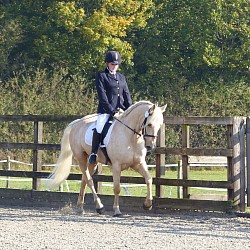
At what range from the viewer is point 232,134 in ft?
41.0

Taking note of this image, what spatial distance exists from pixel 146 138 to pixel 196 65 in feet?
80.7

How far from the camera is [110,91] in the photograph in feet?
42.8

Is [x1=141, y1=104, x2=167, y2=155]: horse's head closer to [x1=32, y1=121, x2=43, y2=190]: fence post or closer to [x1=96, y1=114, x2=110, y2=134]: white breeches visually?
[x1=96, y1=114, x2=110, y2=134]: white breeches

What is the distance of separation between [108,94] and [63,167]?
1.60m

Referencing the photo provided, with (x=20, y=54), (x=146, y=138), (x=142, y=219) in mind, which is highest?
(x=20, y=54)

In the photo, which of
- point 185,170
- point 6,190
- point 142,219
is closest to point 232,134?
point 185,170

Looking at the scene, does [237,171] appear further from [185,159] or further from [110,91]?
[110,91]

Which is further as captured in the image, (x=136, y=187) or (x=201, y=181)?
(x=136, y=187)

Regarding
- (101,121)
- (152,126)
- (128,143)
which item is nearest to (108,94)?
(101,121)

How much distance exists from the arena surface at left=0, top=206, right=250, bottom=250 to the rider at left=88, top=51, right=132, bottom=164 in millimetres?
1276

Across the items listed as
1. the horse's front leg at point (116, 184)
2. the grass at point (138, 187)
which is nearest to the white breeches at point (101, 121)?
the horse's front leg at point (116, 184)

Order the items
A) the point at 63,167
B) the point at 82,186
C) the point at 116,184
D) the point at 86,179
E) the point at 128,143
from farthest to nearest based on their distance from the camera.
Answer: the point at 63,167 < the point at 82,186 < the point at 86,179 < the point at 116,184 < the point at 128,143

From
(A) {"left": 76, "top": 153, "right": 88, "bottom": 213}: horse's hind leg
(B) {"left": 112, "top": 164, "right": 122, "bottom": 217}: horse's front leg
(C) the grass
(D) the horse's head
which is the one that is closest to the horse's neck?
(D) the horse's head

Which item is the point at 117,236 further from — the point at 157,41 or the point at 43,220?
the point at 157,41
